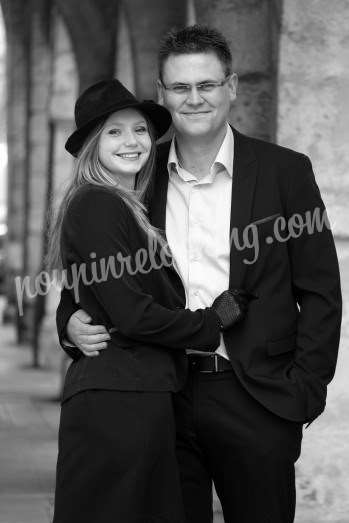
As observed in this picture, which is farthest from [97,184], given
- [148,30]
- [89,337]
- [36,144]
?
[36,144]

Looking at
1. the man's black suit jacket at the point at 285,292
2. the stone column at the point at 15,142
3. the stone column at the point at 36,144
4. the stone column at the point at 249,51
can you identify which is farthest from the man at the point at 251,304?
the stone column at the point at 15,142

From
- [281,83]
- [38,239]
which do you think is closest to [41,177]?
[38,239]

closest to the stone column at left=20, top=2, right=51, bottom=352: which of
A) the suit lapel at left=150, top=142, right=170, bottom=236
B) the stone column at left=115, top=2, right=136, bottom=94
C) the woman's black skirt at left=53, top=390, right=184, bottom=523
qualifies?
the stone column at left=115, top=2, right=136, bottom=94

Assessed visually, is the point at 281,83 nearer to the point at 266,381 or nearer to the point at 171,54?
the point at 171,54

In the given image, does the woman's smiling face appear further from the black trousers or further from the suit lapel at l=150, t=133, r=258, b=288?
the black trousers

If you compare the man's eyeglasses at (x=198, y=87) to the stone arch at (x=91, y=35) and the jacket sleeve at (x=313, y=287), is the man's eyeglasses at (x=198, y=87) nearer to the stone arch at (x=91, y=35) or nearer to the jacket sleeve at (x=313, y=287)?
the jacket sleeve at (x=313, y=287)

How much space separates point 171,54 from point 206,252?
1.70 feet

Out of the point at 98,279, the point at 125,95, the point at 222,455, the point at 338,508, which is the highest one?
the point at 125,95

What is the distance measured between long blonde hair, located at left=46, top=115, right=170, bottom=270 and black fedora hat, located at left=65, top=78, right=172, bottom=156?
0.08 ft

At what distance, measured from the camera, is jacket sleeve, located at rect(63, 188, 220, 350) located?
9.19 ft

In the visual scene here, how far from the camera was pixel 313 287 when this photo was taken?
2930 millimetres

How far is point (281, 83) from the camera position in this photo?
434 cm

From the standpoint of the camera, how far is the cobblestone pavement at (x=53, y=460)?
4375 mm

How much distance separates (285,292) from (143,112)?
60 cm
